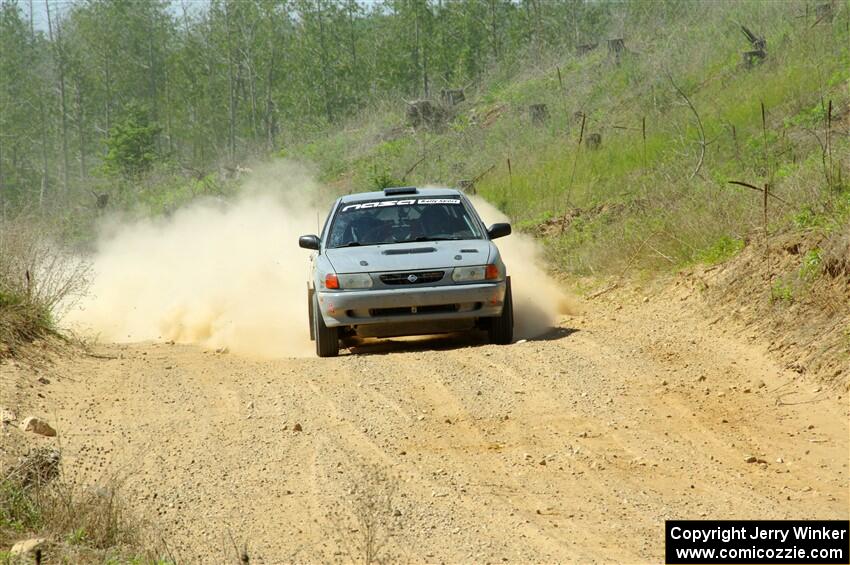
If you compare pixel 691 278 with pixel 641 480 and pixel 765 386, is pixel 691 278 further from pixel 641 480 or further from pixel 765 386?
pixel 641 480

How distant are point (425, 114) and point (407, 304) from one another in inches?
950

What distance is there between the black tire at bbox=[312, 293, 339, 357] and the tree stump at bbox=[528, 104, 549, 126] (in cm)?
1641

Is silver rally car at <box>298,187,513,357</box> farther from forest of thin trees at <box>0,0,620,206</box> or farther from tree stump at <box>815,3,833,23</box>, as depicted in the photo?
forest of thin trees at <box>0,0,620,206</box>

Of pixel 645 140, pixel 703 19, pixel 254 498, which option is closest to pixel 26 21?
pixel 703 19

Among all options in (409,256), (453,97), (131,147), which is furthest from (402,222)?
(131,147)

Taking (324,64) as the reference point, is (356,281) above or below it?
below

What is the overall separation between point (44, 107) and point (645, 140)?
53.9m

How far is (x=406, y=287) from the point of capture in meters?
11.6

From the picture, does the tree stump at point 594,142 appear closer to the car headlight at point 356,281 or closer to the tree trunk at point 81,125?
the car headlight at point 356,281

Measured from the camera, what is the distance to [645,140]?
829 inches

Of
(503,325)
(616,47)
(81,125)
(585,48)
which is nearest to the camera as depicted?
(503,325)

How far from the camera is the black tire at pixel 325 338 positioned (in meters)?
11.9

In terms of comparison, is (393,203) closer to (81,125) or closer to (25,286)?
(25,286)

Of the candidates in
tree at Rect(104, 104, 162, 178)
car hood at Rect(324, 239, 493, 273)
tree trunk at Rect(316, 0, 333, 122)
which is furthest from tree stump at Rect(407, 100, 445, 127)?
tree trunk at Rect(316, 0, 333, 122)
